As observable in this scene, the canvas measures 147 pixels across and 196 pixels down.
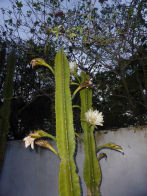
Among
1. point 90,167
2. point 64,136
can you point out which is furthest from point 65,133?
point 90,167

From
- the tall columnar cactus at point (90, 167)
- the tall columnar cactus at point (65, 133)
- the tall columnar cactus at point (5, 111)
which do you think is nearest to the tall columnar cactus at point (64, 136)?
the tall columnar cactus at point (65, 133)

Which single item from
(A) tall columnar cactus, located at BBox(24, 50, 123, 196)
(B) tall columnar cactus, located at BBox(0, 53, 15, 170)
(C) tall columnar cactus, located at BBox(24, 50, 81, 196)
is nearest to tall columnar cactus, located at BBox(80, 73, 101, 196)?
(A) tall columnar cactus, located at BBox(24, 50, 123, 196)

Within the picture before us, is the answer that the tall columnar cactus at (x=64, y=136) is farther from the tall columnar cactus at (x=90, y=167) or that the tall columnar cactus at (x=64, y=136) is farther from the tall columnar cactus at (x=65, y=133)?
the tall columnar cactus at (x=90, y=167)

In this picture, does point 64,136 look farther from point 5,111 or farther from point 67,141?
point 5,111

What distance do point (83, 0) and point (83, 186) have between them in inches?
166

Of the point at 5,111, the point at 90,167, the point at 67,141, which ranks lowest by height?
the point at 90,167

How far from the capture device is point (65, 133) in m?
1.47

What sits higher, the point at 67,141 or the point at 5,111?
the point at 5,111

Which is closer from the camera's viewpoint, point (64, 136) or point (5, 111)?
point (64, 136)

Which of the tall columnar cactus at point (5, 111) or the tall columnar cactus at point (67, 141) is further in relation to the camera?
the tall columnar cactus at point (5, 111)

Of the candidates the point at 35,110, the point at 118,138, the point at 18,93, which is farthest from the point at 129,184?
the point at 18,93

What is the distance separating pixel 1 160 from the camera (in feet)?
11.0

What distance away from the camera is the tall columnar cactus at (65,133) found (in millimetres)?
1354

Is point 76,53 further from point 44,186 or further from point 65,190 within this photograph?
point 65,190
